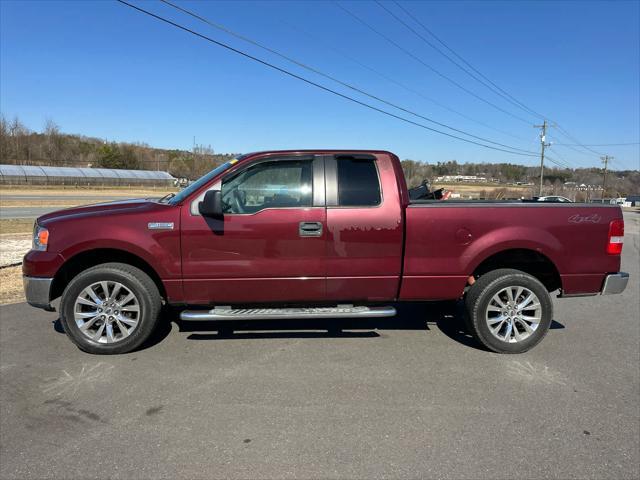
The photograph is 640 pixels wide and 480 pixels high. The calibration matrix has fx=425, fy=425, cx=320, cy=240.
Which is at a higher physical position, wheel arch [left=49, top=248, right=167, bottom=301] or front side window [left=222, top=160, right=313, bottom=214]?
front side window [left=222, top=160, right=313, bottom=214]

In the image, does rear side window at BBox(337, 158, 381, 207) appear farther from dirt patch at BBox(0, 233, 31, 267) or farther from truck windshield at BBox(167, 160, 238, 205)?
dirt patch at BBox(0, 233, 31, 267)

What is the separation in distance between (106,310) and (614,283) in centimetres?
512

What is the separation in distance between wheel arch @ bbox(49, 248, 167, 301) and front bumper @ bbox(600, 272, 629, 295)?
452 cm

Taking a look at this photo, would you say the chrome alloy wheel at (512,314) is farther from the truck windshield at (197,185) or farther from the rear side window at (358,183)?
the truck windshield at (197,185)

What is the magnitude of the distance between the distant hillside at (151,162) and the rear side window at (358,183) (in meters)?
76.8

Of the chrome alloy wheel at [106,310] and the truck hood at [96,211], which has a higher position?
the truck hood at [96,211]

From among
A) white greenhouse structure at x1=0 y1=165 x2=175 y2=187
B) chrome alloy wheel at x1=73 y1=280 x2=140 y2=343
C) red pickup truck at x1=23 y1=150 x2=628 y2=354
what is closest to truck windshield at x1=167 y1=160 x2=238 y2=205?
red pickup truck at x1=23 y1=150 x2=628 y2=354

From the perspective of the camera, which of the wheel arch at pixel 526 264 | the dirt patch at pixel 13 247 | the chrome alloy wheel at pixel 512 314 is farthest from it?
the dirt patch at pixel 13 247

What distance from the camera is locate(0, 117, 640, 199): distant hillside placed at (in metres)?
86.2

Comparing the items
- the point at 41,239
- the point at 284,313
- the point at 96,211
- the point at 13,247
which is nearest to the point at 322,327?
the point at 284,313

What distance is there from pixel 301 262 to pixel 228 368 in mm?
1191

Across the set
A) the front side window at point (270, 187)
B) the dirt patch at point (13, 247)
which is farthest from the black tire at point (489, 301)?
the dirt patch at point (13, 247)

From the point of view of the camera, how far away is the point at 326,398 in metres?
3.37

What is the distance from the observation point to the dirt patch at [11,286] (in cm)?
609
